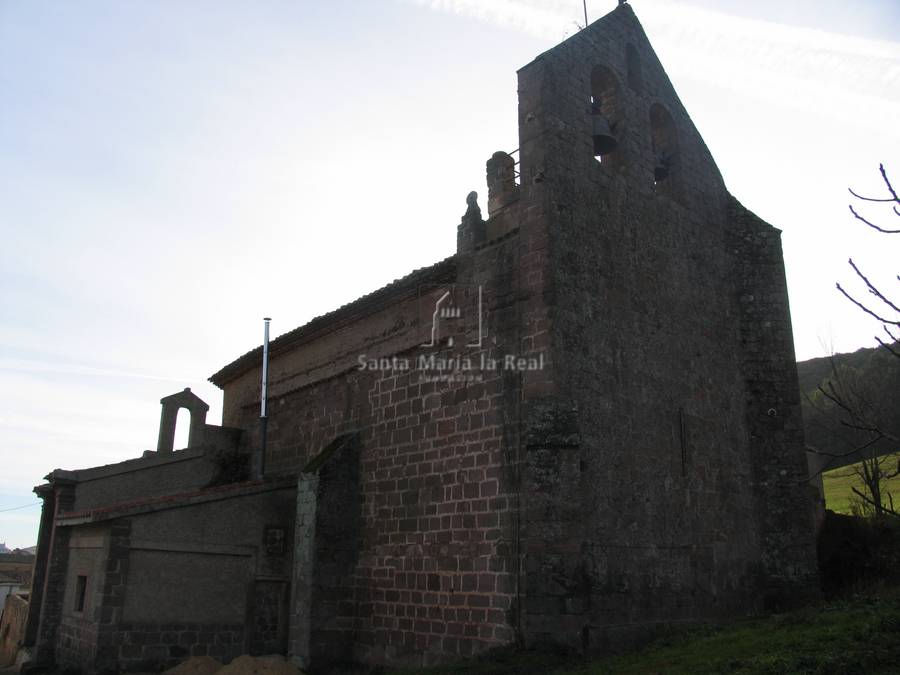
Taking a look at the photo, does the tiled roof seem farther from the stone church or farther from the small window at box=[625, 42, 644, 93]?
the small window at box=[625, 42, 644, 93]

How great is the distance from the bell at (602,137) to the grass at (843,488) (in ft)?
57.1

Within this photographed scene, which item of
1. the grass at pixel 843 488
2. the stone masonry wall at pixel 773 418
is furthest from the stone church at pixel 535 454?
the grass at pixel 843 488

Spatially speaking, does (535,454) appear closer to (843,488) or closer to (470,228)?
(470,228)

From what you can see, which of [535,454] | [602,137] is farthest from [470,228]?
[535,454]

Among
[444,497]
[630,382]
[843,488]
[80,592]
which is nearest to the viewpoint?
[630,382]

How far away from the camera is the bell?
11883 millimetres

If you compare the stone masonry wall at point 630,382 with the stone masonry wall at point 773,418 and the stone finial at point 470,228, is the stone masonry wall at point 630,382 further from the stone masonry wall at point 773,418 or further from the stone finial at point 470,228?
the stone finial at point 470,228

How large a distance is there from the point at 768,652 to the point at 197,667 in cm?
854

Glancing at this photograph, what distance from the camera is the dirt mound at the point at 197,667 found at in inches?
466

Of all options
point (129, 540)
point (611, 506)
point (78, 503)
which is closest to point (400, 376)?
point (611, 506)

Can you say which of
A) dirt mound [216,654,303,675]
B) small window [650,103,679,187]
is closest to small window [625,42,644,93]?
small window [650,103,679,187]

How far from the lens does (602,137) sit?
11984mm

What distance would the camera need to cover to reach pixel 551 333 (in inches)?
396

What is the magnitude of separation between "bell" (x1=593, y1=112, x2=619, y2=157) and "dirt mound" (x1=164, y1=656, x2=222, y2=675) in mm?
10062
